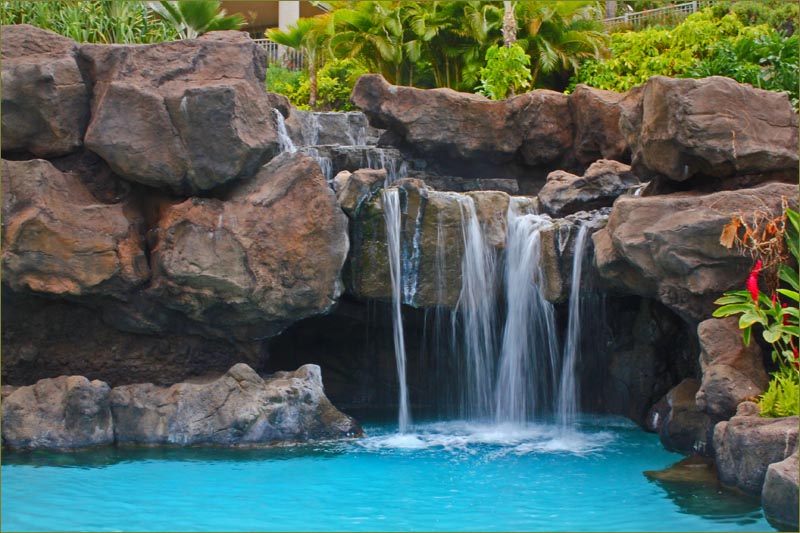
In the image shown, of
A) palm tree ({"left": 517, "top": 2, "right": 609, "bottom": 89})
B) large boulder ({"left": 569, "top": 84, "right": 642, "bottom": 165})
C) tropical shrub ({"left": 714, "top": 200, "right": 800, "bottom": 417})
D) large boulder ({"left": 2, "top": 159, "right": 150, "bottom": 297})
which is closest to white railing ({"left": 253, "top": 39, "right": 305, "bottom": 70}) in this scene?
palm tree ({"left": 517, "top": 2, "right": 609, "bottom": 89})

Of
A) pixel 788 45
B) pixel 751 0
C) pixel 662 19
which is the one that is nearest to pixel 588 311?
pixel 788 45

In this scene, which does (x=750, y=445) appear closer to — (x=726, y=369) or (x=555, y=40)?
(x=726, y=369)

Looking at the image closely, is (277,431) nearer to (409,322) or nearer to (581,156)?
(409,322)

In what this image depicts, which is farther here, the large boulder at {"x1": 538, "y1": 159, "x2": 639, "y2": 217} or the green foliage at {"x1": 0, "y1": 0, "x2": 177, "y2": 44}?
the green foliage at {"x1": 0, "y1": 0, "x2": 177, "y2": 44}

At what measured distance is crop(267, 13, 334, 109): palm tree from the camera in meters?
20.7

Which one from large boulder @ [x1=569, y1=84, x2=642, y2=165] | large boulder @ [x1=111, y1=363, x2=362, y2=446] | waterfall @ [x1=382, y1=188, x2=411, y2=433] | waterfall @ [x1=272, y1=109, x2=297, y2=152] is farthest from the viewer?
large boulder @ [x1=569, y1=84, x2=642, y2=165]

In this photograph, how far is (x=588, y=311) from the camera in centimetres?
1090

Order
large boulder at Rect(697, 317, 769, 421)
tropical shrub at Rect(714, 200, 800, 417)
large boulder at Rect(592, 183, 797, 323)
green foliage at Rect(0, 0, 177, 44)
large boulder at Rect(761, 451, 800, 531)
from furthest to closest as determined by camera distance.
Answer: green foliage at Rect(0, 0, 177, 44), large boulder at Rect(592, 183, 797, 323), large boulder at Rect(697, 317, 769, 421), tropical shrub at Rect(714, 200, 800, 417), large boulder at Rect(761, 451, 800, 531)

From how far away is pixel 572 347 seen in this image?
1091 cm

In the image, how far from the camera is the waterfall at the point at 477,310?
10.8 metres

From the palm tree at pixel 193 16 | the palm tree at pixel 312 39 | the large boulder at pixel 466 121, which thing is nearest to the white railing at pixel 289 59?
the palm tree at pixel 312 39

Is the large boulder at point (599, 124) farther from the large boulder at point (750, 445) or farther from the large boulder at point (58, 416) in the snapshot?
the large boulder at point (58, 416)

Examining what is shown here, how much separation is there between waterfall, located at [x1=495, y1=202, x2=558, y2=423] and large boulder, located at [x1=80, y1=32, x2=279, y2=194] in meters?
3.19

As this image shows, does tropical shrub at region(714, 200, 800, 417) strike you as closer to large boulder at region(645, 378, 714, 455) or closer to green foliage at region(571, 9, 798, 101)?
large boulder at region(645, 378, 714, 455)
